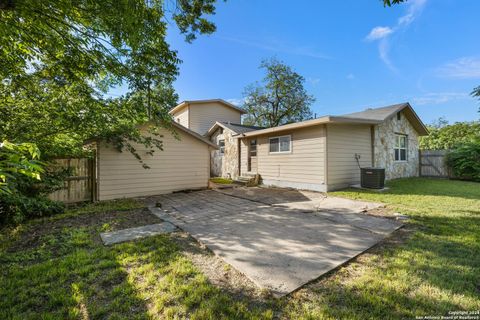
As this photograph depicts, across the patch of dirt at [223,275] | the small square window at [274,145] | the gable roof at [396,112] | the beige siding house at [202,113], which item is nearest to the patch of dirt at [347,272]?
the patch of dirt at [223,275]

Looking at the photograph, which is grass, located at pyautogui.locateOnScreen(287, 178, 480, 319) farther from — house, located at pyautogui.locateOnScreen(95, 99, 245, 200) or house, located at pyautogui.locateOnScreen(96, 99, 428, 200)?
house, located at pyautogui.locateOnScreen(95, 99, 245, 200)

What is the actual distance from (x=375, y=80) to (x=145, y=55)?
59.2ft

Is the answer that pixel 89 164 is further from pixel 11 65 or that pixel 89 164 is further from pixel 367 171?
pixel 367 171

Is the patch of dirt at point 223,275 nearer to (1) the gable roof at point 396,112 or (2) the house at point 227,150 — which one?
(2) the house at point 227,150

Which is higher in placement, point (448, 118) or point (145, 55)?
point (448, 118)

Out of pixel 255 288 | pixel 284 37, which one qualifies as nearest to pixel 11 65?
pixel 255 288

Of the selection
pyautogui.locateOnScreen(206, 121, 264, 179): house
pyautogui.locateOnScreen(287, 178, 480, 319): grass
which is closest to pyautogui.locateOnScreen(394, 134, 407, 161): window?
pyautogui.locateOnScreen(206, 121, 264, 179): house

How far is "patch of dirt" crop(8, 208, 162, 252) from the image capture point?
3.52 meters

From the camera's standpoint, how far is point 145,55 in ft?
17.5

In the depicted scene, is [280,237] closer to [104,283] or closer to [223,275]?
[223,275]

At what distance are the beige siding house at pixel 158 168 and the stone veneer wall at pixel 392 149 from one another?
814 cm

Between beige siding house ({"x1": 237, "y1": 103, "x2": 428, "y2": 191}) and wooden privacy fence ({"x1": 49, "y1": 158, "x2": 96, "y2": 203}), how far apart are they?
7388 millimetres

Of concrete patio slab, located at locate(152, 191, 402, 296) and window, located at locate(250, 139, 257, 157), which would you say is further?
window, located at locate(250, 139, 257, 157)

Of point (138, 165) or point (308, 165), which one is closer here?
point (138, 165)
